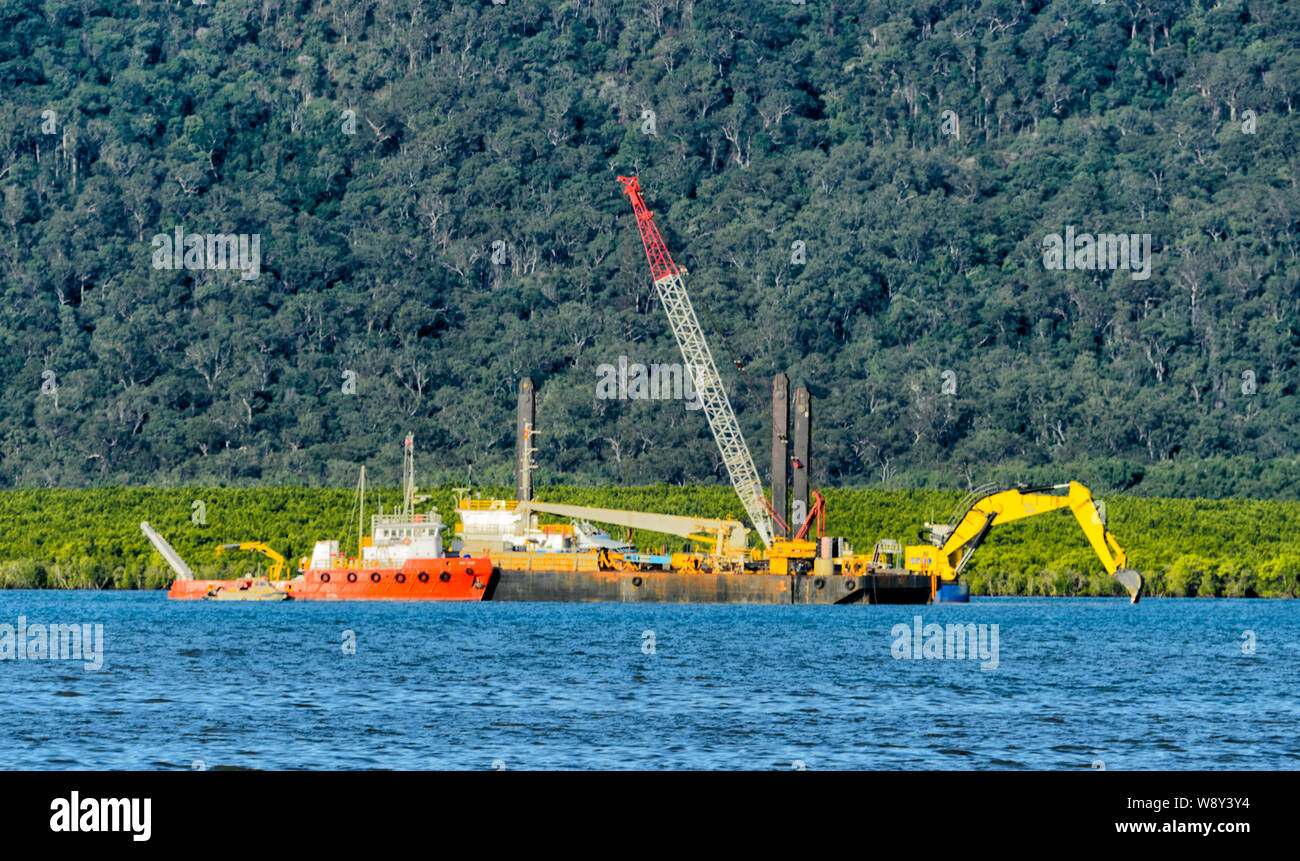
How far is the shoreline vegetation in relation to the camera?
131 meters

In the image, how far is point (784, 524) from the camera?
404 feet

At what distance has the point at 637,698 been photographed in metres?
49.0

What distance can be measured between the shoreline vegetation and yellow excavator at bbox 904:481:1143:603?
776 inches

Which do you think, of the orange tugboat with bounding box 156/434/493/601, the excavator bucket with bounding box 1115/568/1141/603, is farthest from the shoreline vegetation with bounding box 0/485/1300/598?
the orange tugboat with bounding box 156/434/493/601

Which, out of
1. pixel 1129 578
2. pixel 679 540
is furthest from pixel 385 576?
pixel 1129 578

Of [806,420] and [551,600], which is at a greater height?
[806,420]

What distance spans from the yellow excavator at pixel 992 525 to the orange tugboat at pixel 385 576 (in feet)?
87.2
